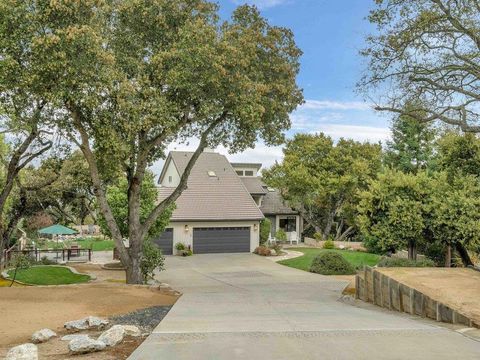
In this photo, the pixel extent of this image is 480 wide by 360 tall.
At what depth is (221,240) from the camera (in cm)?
3453

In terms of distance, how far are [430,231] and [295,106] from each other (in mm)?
7434

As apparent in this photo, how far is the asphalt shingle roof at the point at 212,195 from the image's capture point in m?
34.2

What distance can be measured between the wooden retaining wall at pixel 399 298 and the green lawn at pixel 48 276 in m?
12.3

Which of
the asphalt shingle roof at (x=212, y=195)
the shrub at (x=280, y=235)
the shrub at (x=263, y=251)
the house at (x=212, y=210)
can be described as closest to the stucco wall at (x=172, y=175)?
the house at (x=212, y=210)

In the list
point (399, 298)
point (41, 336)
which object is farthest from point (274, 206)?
point (41, 336)

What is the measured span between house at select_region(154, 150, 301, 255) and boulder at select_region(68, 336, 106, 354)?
25606 mm

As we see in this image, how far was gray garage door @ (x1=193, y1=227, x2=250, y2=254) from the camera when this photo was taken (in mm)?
33938

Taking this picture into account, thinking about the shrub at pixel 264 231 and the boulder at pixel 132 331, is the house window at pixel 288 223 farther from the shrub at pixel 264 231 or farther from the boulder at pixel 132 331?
the boulder at pixel 132 331

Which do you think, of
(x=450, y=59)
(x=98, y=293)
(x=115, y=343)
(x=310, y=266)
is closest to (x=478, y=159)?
(x=450, y=59)

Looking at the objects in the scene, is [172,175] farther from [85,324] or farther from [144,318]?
[85,324]

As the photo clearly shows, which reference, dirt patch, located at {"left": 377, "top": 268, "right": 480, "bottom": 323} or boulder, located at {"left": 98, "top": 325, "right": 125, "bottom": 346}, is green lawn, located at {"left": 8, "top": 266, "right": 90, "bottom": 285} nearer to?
boulder, located at {"left": 98, "top": 325, "right": 125, "bottom": 346}

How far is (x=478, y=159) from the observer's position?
64.2ft

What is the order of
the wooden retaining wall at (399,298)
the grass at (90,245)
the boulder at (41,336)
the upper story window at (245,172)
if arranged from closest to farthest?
the boulder at (41,336) → the wooden retaining wall at (399,298) → the grass at (90,245) → the upper story window at (245,172)

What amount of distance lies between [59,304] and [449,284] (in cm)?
1085
